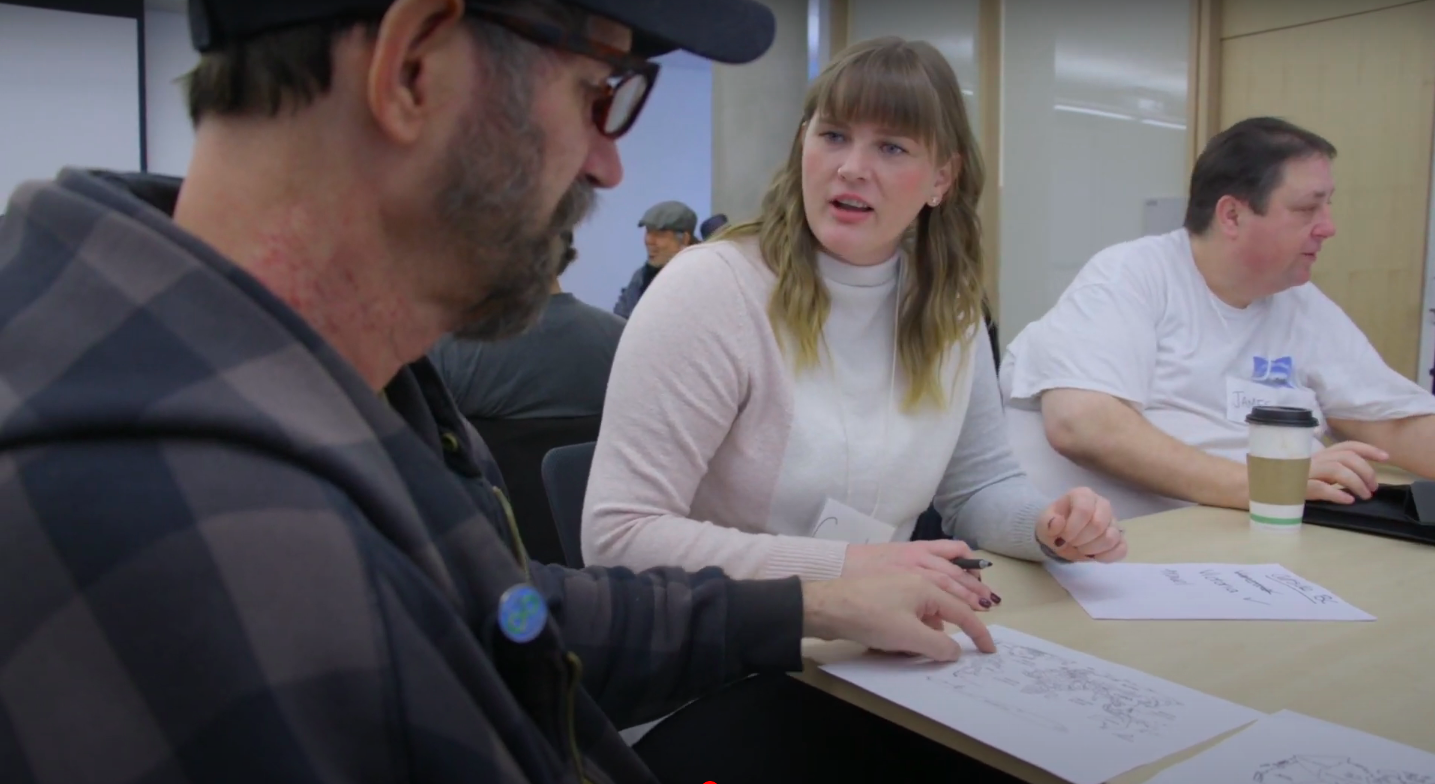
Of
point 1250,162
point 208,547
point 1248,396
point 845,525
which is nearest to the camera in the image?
point 208,547

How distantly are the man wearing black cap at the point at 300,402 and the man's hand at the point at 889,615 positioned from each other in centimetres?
31

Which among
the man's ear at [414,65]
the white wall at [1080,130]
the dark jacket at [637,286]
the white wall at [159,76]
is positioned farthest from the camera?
the white wall at [159,76]

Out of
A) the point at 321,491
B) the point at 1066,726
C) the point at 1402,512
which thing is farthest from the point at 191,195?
the point at 1402,512

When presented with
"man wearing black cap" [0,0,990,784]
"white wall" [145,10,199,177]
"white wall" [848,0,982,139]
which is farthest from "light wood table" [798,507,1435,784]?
"white wall" [145,10,199,177]

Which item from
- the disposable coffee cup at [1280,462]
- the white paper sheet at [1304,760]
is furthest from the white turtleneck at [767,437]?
the white paper sheet at [1304,760]

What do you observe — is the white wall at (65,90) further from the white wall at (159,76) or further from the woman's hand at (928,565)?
the woman's hand at (928,565)

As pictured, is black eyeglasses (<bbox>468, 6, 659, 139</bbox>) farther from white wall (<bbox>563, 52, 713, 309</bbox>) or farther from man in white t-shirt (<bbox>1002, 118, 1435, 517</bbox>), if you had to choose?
white wall (<bbox>563, 52, 713, 309</bbox>)

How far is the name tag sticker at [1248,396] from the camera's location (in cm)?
224

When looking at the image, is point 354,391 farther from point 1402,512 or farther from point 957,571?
point 1402,512

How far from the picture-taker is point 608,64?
0.73 m

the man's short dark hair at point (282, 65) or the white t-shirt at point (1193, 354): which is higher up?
the man's short dark hair at point (282, 65)

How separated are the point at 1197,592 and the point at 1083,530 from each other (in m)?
0.16

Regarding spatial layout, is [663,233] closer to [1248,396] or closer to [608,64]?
[1248,396]

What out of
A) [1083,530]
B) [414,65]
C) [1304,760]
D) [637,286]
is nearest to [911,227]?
[1083,530]
